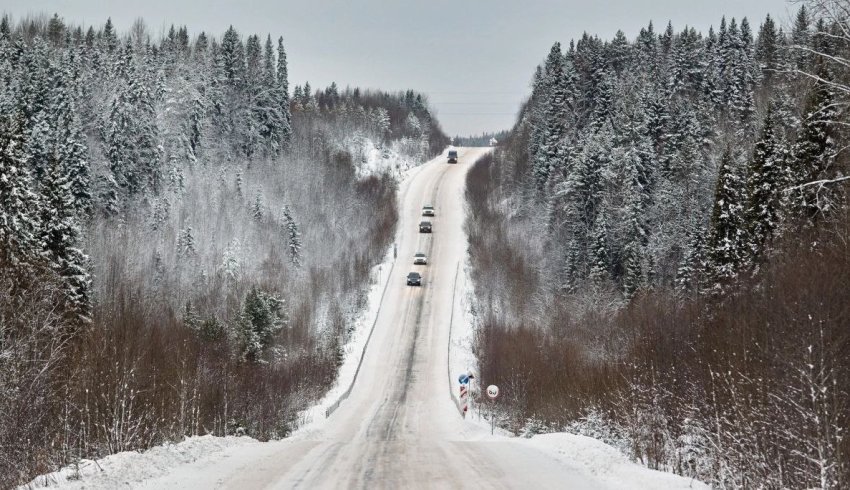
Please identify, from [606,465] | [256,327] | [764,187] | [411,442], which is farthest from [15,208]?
[764,187]

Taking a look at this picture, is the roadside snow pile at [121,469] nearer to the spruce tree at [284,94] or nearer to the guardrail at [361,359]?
the guardrail at [361,359]

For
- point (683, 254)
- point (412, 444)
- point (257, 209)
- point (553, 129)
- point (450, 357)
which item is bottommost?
point (450, 357)

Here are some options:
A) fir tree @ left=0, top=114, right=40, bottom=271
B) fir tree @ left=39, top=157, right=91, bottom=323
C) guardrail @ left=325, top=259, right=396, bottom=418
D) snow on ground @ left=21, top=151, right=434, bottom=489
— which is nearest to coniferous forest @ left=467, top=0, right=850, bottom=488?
guardrail @ left=325, top=259, right=396, bottom=418

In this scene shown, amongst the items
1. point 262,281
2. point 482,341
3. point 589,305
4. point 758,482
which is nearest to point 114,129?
point 262,281

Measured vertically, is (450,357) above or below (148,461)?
below

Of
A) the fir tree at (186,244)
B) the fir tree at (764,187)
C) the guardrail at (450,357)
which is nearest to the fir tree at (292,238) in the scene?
the fir tree at (186,244)

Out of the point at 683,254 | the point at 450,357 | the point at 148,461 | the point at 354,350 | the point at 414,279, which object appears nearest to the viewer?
the point at 148,461

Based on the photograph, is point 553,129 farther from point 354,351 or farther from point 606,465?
point 606,465
